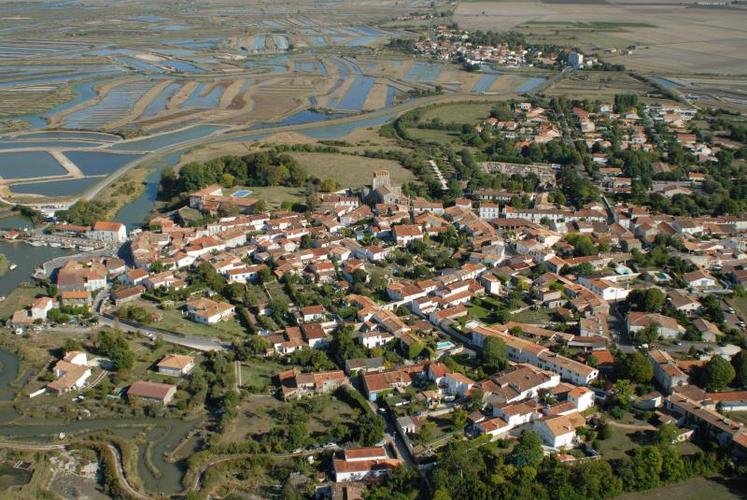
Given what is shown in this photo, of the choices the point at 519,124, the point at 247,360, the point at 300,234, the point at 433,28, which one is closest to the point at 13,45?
the point at 433,28

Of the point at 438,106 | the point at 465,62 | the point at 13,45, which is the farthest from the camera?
the point at 13,45

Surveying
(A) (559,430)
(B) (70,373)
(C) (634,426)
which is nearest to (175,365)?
(B) (70,373)

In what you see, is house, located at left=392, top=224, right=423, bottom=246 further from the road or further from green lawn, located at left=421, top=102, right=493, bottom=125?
green lawn, located at left=421, top=102, right=493, bottom=125

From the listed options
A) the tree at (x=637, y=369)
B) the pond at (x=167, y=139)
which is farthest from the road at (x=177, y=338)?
the pond at (x=167, y=139)

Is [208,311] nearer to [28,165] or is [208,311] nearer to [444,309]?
[444,309]

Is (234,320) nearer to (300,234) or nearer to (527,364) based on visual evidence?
(300,234)

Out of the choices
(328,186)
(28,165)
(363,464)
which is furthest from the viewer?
(28,165)
